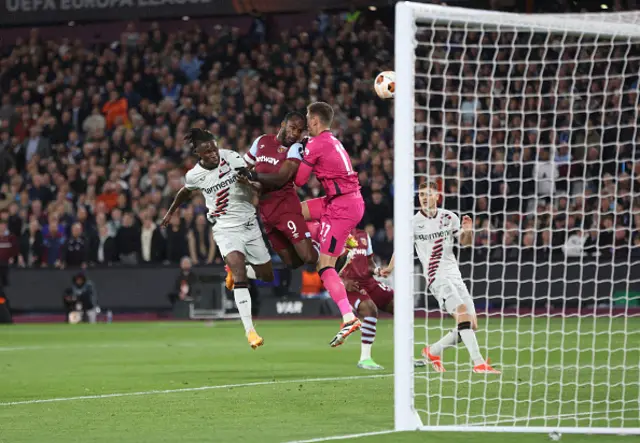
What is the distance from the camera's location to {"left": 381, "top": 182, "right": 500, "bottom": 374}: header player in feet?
36.9

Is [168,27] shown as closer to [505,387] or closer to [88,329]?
[88,329]

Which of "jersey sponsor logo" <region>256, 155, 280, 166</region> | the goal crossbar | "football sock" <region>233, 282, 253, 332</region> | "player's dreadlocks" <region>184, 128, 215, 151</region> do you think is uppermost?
the goal crossbar

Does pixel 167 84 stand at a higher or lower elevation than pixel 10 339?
higher

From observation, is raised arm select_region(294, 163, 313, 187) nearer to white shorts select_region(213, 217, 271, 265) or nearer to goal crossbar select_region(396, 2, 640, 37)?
white shorts select_region(213, 217, 271, 265)

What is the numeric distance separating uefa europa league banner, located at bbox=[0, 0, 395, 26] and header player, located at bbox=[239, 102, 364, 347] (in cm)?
1702

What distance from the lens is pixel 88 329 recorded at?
2083 cm

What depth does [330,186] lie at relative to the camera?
11.4 m

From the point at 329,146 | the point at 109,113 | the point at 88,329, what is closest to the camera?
the point at 329,146

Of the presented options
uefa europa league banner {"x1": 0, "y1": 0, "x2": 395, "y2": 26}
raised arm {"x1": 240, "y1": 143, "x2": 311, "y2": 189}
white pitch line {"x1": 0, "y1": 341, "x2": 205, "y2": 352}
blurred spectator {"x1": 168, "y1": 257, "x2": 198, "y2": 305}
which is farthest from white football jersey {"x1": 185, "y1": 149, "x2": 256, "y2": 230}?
uefa europa league banner {"x1": 0, "y1": 0, "x2": 395, "y2": 26}

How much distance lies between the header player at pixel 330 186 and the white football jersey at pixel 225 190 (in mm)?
483

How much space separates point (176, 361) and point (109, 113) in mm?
15263

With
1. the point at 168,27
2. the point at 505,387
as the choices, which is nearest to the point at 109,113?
the point at 168,27

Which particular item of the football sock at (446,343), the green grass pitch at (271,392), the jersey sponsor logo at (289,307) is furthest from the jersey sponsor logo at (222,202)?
the jersey sponsor logo at (289,307)

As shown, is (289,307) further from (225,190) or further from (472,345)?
(472,345)
